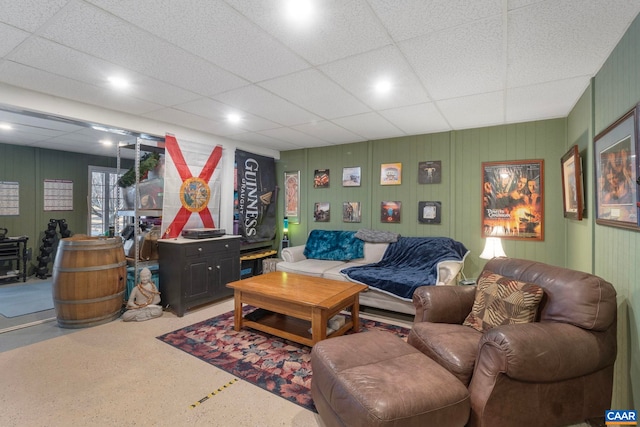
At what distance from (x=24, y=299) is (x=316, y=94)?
4.76 meters

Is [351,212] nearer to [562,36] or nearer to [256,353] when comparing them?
[256,353]

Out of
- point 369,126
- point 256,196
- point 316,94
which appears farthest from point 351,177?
point 316,94

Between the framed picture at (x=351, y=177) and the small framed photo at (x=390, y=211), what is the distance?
1.90 ft

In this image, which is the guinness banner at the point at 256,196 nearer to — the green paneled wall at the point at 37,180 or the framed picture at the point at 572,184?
the green paneled wall at the point at 37,180

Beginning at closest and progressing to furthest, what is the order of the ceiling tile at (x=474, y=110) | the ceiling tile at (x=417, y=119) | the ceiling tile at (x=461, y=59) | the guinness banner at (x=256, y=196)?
the ceiling tile at (x=461, y=59) → the ceiling tile at (x=474, y=110) → the ceiling tile at (x=417, y=119) → the guinness banner at (x=256, y=196)

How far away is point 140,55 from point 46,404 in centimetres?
239

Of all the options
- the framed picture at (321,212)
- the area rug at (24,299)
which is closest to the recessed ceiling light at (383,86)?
the framed picture at (321,212)

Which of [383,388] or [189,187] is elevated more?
[189,187]

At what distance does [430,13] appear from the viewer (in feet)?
5.37

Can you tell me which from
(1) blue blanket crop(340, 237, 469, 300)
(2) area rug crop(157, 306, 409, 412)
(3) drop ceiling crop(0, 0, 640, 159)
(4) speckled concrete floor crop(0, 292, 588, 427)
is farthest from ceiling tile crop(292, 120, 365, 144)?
(4) speckled concrete floor crop(0, 292, 588, 427)

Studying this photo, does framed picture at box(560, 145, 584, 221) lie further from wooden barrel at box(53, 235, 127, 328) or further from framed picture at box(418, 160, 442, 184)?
wooden barrel at box(53, 235, 127, 328)

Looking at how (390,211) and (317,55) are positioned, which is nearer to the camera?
(317,55)

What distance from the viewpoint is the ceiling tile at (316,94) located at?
2.51 m

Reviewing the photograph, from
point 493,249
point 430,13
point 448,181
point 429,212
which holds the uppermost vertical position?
point 430,13
